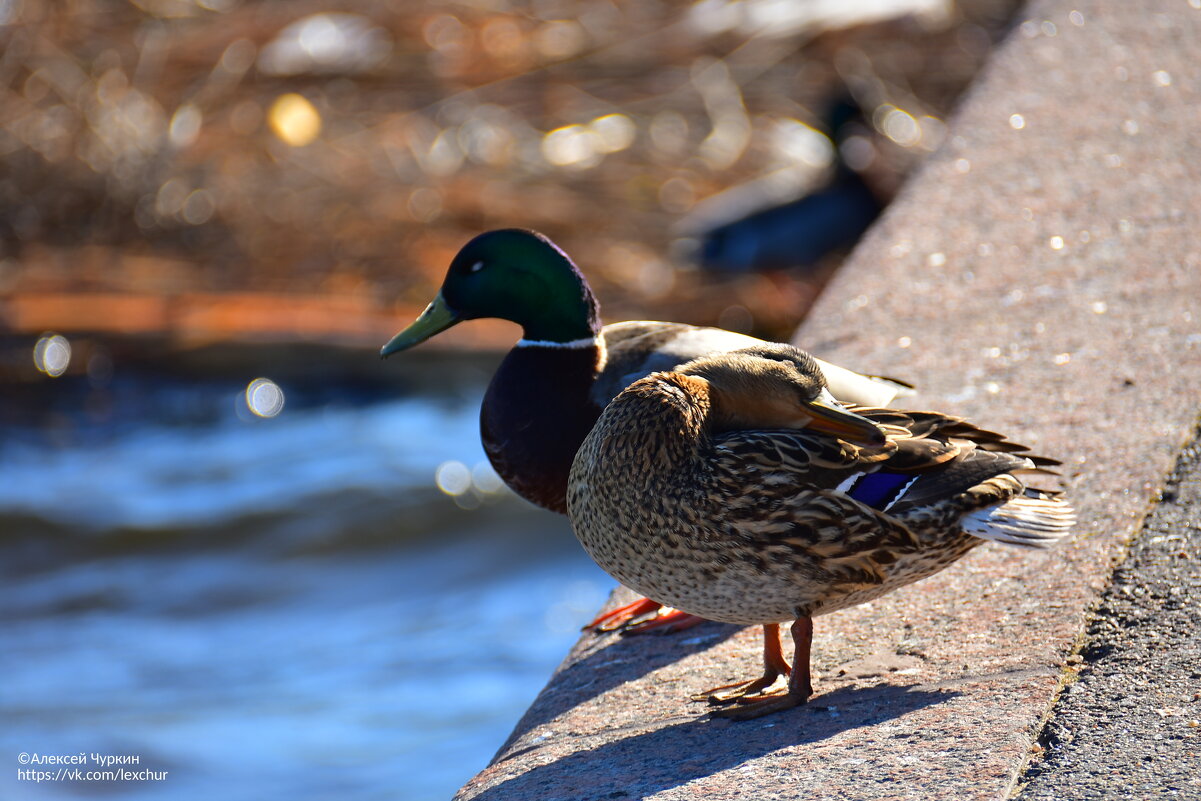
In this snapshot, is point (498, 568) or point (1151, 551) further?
point (498, 568)

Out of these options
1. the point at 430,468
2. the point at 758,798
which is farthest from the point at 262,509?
the point at 758,798

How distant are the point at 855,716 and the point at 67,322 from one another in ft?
18.1

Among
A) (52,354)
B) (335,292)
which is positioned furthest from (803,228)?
(52,354)

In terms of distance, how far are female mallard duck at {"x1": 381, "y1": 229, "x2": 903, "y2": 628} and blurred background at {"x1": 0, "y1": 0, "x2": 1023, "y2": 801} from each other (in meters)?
1.53

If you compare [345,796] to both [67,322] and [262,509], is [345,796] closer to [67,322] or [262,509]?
[262,509]

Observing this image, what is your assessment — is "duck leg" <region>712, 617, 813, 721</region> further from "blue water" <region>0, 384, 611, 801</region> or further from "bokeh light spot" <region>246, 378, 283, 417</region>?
"bokeh light spot" <region>246, 378, 283, 417</region>

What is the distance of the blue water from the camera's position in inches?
187

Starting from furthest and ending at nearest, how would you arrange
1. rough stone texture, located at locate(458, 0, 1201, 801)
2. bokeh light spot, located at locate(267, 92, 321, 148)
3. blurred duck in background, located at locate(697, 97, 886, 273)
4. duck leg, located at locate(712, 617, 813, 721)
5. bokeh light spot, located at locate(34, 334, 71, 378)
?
bokeh light spot, located at locate(267, 92, 321, 148) < blurred duck in background, located at locate(697, 97, 886, 273) < bokeh light spot, located at locate(34, 334, 71, 378) < duck leg, located at locate(712, 617, 813, 721) < rough stone texture, located at locate(458, 0, 1201, 801)

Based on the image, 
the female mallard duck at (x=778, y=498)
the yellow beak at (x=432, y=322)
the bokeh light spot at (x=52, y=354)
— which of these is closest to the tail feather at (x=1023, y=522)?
the female mallard duck at (x=778, y=498)

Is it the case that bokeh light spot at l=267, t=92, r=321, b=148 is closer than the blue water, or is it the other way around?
the blue water

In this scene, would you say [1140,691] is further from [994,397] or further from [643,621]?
[994,397]

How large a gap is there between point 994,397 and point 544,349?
1161 millimetres

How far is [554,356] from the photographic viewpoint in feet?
12.0

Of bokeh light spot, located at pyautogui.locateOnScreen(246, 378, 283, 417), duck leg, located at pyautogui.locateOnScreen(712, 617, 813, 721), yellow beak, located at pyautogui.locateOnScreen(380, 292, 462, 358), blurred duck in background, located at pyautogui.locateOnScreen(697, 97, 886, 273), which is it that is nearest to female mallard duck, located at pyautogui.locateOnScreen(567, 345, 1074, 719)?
duck leg, located at pyautogui.locateOnScreen(712, 617, 813, 721)
